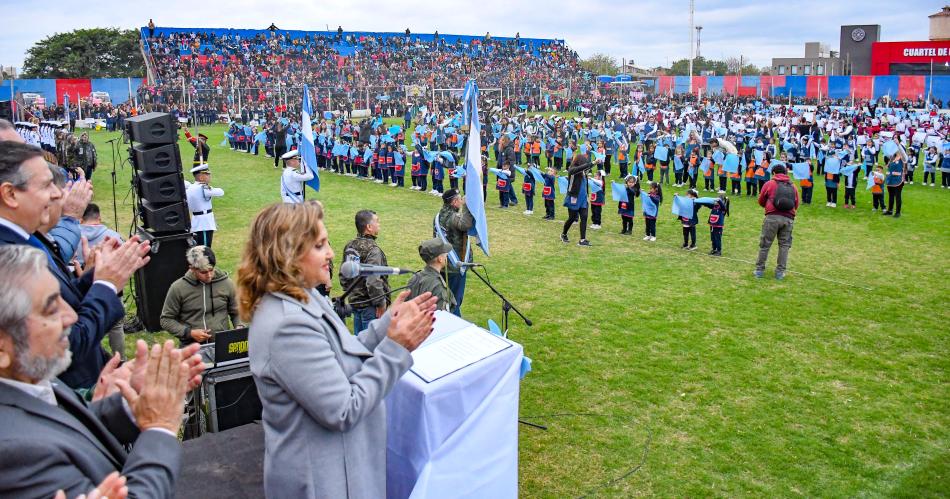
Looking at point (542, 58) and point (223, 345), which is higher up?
point (542, 58)

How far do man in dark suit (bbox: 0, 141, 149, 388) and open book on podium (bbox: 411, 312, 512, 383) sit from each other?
4.07 ft

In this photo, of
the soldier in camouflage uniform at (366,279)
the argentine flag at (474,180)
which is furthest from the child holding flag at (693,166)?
the soldier in camouflage uniform at (366,279)

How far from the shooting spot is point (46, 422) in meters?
1.81

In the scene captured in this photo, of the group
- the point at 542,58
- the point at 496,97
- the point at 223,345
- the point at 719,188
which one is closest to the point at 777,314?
the point at 223,345

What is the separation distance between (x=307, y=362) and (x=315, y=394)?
0.34ft

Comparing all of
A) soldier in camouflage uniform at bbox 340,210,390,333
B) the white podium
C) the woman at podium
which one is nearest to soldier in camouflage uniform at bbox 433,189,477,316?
soldier in camouflage uniform at bbox 340,210,390,333

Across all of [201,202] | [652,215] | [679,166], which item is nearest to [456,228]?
[201,202]

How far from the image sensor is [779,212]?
1111 cm

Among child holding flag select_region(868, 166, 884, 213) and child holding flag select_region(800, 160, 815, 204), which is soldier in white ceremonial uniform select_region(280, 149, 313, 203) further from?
child holding flag select_region(868, 166, 884, 213)

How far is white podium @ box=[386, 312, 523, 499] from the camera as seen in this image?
328cm

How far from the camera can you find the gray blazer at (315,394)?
2.30 m

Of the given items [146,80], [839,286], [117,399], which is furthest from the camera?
[146,80]

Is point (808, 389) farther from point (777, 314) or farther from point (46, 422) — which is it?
point (46, 422)

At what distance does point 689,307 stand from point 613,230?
222 inches
